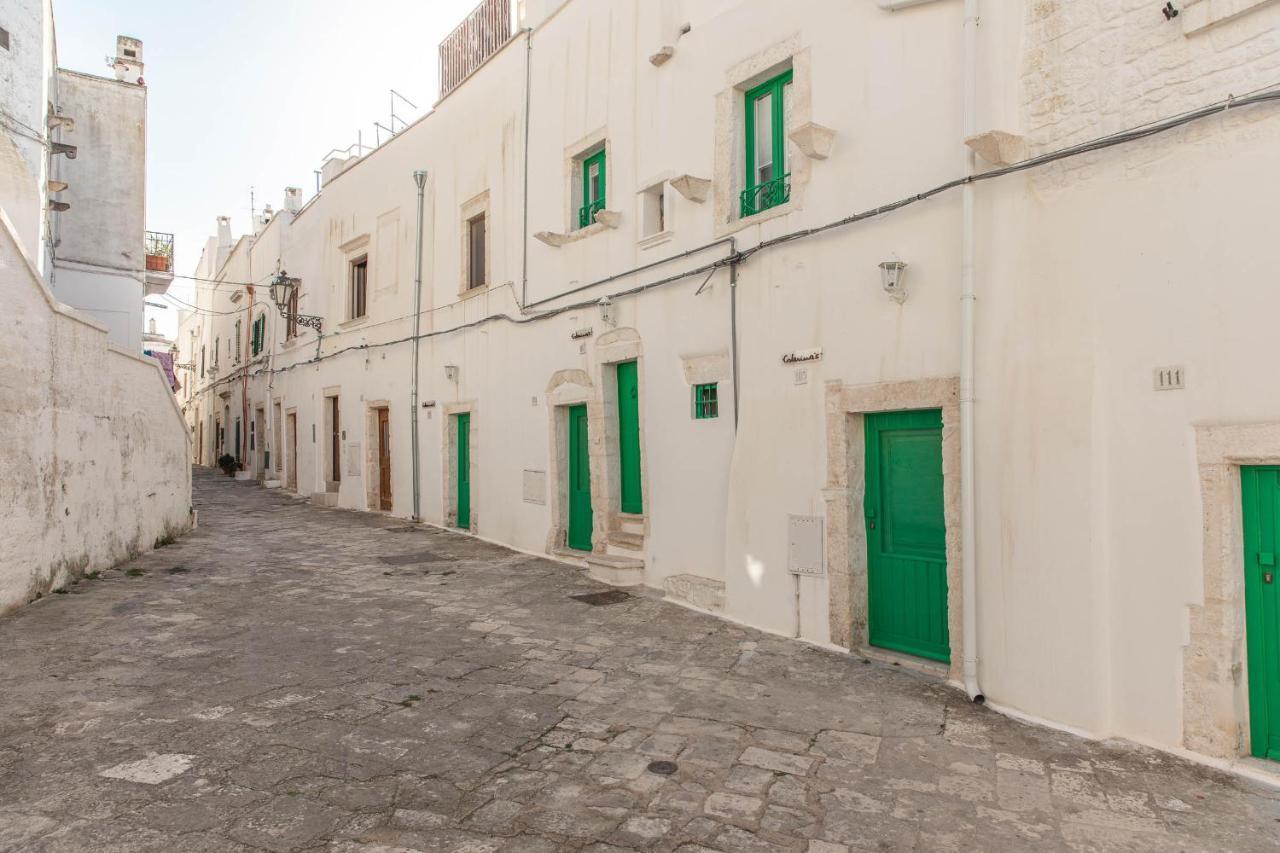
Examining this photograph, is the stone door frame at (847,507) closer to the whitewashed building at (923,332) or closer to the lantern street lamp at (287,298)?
the whitewashed building at (923,332)

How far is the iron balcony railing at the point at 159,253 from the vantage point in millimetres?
18527

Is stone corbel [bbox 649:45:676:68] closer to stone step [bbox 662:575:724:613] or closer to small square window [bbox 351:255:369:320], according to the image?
stone step [bbox 662:575:724:613]

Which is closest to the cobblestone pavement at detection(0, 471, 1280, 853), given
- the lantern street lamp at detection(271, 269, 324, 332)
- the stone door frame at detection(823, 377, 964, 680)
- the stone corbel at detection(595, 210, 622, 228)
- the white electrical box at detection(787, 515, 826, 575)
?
the stone door frame at detection(823, 377, 964, 680)

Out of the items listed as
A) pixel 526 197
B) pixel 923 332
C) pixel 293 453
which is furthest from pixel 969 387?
pixel 293 453

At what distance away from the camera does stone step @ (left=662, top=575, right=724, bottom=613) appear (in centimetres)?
693

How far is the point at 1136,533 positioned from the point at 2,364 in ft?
27.0

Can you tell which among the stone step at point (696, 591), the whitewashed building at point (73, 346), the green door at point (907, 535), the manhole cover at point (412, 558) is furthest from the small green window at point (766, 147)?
the whitewashed building at point (73, 346)

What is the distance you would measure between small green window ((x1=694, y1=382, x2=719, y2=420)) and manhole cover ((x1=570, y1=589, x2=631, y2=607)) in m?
1.96

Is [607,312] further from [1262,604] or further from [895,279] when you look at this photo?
[1262,604]

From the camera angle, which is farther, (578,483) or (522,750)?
(578,483)

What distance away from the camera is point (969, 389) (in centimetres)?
480

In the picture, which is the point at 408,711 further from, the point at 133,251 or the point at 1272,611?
the point at 133,251

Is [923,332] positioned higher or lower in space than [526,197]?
lower

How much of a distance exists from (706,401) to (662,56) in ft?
11.8
